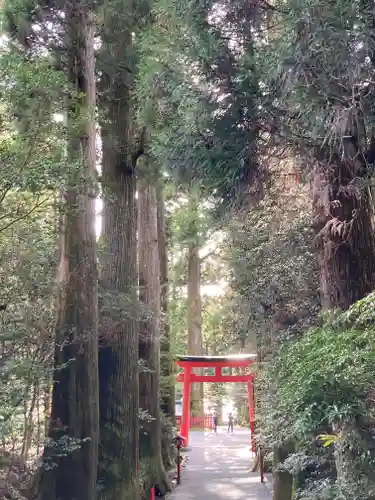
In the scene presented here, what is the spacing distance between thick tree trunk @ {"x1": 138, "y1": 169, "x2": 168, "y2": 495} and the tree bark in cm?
170

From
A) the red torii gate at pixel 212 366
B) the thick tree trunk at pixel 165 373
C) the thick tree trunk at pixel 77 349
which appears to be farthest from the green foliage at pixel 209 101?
the red torii gate at pixel 212 366

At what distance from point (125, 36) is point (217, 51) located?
12.3 feet

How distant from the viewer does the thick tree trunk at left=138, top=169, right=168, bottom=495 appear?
10258 millimetres

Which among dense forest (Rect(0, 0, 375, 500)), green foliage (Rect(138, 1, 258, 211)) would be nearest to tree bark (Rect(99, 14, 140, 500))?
dense forest (Rect(0, 0, 375, 500))

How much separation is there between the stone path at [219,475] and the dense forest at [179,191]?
2.62m

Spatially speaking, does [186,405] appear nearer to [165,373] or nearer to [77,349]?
[165,373]

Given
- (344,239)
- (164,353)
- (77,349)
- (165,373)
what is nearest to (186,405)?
(165,373)

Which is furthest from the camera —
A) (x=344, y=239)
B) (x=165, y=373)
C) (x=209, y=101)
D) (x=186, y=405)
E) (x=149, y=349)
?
(x=186, y=405)

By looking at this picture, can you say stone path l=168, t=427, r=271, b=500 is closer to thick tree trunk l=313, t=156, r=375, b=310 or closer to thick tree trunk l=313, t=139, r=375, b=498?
thick tree trunk l=313, t=139, r=375, b=498

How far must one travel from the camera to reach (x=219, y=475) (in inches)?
520

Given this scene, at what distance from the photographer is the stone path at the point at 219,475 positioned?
431 inches

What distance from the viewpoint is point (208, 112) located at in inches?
190

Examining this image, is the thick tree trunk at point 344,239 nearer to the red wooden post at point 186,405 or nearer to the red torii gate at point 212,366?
the red torii gate at point 212,366

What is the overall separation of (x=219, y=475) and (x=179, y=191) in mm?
9104
